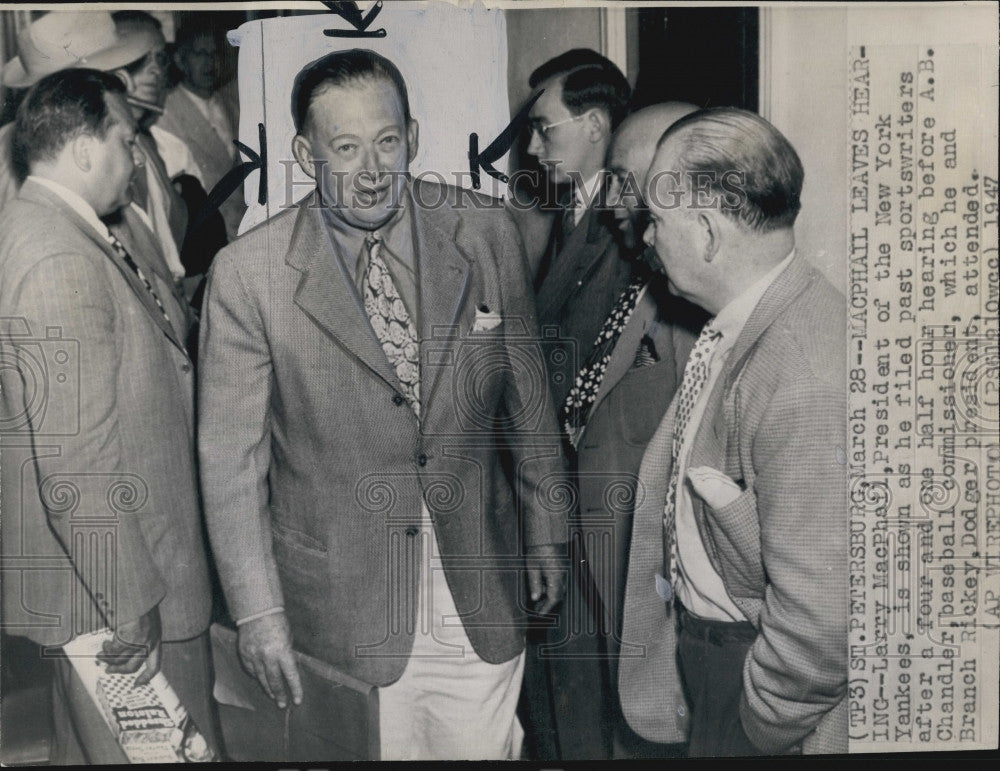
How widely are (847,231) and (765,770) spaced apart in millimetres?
1539

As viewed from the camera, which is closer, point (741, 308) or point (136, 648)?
point (741, 308)

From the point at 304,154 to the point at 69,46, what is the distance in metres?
0.72

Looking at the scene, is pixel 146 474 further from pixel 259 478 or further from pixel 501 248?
pixel 501 248

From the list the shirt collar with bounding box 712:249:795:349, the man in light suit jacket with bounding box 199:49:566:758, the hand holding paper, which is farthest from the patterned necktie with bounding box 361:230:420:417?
the hand holding paper

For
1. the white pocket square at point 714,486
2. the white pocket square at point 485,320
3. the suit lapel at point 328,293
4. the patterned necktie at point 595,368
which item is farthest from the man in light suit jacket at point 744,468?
the suit lapel at point 328,293

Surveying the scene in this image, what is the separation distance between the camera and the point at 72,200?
10.8 feet

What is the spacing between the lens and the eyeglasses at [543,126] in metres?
3.32

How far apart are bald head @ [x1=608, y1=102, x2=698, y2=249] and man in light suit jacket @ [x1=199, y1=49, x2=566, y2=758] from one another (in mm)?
316

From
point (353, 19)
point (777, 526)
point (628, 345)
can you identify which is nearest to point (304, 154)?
point (353, 19)

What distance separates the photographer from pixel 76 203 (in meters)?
3.28

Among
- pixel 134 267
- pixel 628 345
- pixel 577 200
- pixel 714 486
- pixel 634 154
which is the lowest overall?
pixel 714 486

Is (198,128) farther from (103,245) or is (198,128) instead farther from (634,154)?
(634,154)

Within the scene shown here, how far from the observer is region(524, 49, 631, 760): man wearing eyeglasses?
332cm

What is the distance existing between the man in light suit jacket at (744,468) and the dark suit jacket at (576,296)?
153mm
